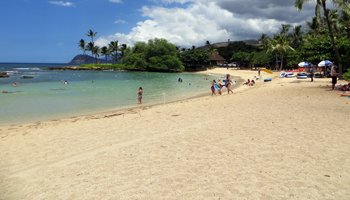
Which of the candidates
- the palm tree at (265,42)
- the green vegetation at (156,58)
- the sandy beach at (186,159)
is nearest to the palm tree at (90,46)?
the green vegetation at (156,58)

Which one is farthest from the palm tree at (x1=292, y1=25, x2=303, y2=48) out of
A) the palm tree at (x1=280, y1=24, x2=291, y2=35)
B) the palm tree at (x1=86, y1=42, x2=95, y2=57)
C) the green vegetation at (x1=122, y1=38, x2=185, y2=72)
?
the palm tree at (x1=86, y1=42, x2=95, y2=57)

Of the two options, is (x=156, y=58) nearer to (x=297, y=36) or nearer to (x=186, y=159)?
(x=297, y=36)

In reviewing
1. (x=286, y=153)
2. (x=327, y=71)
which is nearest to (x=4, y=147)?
(x=286, y=153)

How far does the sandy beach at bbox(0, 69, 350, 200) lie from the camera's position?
20.4 feet

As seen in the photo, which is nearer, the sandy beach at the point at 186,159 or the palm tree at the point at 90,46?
the sandy beach at the point at 186,159

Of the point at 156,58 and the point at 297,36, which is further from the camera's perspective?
the point at 156,58

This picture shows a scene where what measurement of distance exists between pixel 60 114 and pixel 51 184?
543 inches

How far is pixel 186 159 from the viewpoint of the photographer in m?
7.92

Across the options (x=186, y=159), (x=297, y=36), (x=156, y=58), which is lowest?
(x=186, y=159)

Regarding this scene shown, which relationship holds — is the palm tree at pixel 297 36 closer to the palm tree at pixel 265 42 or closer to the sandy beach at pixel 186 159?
the palm tree at pixel 265 42

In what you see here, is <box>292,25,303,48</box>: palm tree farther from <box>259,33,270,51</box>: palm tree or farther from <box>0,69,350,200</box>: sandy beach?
<box>0,69,350,200</box>: sandy beach

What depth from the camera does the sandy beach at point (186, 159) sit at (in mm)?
6203

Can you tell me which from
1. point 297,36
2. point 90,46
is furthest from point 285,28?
point 90,46

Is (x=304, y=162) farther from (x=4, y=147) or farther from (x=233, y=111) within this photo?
(x=4, y=147)
